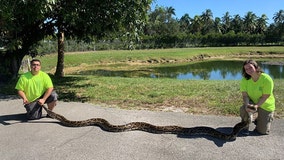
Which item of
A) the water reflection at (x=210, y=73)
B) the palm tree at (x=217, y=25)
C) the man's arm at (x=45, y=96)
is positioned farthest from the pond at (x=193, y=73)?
the palm tree at (x=217, y=25)

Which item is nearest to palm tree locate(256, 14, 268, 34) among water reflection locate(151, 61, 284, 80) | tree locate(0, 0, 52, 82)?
water reflection locate(151, 61, 284, 80)

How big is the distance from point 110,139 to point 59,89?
795cm

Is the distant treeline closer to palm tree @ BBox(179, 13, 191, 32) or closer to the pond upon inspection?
palm tree @ BBox(179, 13, 191, 32)

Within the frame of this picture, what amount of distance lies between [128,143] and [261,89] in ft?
9.78

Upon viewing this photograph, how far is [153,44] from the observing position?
79750mm

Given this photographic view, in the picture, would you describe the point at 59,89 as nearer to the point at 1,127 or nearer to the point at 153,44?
the point at 1,127

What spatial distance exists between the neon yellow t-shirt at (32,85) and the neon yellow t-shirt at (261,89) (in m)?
4.94

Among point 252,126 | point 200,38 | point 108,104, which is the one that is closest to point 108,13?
point 108,104

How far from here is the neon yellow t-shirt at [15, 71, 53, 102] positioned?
8555mm

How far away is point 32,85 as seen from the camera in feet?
28.1

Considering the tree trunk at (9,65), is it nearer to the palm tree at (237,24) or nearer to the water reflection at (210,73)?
the water reflection at (210,73)

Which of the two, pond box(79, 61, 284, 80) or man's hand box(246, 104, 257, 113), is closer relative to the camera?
man's hand box(246, 104, 257, 113)

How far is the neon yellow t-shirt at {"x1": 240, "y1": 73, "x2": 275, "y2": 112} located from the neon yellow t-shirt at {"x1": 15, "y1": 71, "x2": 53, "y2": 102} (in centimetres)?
494

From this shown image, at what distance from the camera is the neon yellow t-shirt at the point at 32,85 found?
28.1 ft
